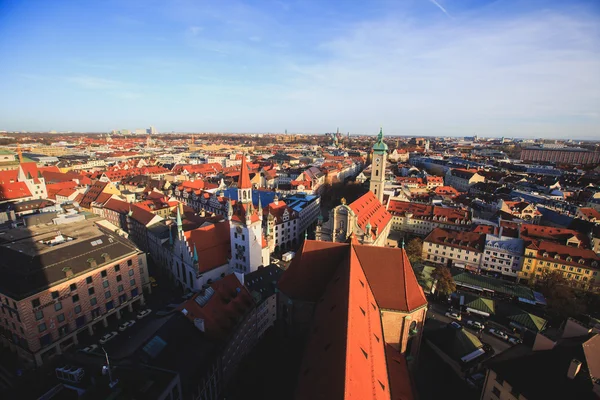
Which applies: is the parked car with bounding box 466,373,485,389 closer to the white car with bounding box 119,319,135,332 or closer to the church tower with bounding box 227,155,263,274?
the church tower with bounding box 227,155,263,274

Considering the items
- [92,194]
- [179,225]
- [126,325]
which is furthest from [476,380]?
[92,194]

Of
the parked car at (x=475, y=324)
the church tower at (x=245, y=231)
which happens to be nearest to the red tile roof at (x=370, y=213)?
the church tower at (x=245, y=231)

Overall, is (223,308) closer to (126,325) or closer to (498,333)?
(126,325)

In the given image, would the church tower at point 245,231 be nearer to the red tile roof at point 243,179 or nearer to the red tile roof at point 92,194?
the red tile roof at point 243,179

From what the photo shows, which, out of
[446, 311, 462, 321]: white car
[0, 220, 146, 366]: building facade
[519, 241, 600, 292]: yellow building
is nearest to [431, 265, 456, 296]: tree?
[446, 311, 462, 321]: white car

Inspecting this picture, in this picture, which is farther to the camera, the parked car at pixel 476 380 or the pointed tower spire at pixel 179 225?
the pointed tower spire at pixel 179 225
